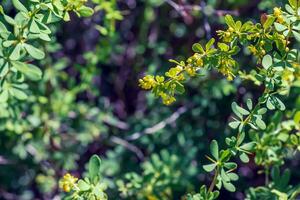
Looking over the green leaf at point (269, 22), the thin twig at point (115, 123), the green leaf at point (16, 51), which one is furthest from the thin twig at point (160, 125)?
the green leaf at point (269, 22)

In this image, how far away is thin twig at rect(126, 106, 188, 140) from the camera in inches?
88.4

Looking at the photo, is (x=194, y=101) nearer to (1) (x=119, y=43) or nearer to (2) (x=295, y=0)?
(1) (x=119, y=43)

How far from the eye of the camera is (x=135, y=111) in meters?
2.71

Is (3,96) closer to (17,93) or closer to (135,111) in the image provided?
(17,93)

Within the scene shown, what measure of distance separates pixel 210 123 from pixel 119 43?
53 centimetres

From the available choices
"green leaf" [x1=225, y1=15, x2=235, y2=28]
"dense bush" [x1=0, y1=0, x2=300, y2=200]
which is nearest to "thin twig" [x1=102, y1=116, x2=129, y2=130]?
"dense bush" [x1=0, y1=0, x2=300, y2=200]

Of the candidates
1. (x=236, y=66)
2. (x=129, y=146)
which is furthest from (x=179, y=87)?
(x=129, y=146)

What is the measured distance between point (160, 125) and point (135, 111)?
1.48ft

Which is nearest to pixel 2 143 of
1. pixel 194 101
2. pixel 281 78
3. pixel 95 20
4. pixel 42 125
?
pixel 42 125

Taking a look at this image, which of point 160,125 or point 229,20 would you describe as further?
point 160,125

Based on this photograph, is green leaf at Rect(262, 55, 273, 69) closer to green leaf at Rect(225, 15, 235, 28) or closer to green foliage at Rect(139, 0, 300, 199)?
green foliage at Rect(139, 0, 300, 199)

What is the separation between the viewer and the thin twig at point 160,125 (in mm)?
2246

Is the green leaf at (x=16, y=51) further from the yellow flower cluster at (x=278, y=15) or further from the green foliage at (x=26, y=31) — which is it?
the yellow flower cluster at (x=278, y=15)

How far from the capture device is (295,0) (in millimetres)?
1471
